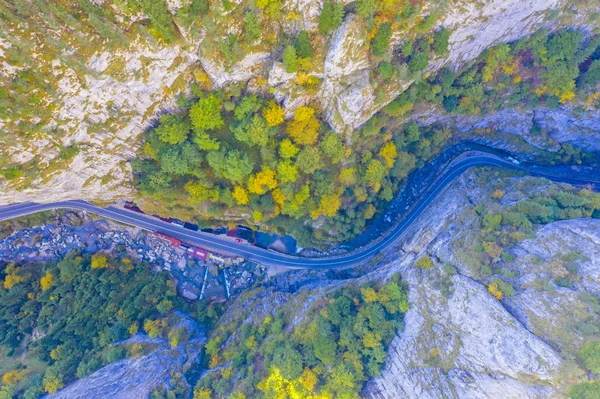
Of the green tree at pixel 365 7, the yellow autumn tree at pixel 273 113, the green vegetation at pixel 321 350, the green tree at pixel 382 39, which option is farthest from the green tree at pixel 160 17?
the green vegetation at pixel 321 350

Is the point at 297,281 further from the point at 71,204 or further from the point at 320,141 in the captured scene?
the point at 71,204

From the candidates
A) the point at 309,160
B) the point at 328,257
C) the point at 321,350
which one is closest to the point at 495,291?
the point at 321,350

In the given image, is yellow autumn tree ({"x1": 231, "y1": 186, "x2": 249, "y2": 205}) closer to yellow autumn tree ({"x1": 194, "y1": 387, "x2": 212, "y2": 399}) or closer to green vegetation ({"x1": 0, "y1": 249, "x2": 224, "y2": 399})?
green vegetation ({"x1": 0, "y1": 249, "x2": 224, "y2": 399})

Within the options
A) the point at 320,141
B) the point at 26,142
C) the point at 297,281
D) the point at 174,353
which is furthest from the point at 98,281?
the point at 320,141

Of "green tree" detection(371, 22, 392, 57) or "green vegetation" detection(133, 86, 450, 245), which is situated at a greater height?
"green tree" detection(371, 22, 392, 57)

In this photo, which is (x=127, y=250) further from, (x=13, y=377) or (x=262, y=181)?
(x=262, y=181)

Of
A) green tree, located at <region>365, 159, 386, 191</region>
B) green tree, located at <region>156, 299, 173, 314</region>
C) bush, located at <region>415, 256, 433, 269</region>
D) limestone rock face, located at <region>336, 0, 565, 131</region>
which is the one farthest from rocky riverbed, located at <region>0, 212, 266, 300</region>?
limestone rock face, located at <region>336, 0, 565, 131</region>
